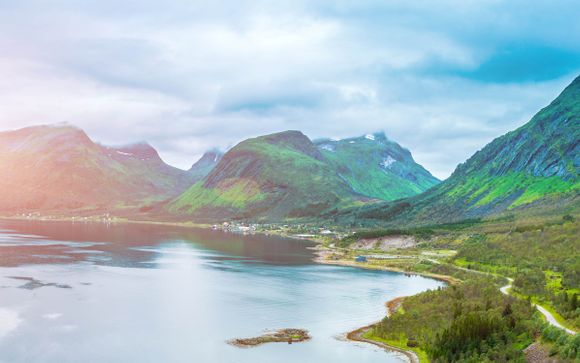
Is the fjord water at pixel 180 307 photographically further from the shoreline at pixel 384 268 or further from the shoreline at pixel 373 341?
the shoreline at pixel 384 268

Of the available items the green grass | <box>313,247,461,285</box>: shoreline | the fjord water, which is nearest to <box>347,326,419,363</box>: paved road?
the green grass

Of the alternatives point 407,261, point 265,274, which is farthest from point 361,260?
point 265,274

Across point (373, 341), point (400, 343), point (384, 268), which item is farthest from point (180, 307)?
point (384, 268)

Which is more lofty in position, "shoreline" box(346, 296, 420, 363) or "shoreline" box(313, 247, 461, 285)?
"shoreline" box(313, 247, 461, 285)

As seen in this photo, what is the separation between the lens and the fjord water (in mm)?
72375

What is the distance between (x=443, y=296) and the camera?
97875mm

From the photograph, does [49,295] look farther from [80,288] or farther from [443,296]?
[443,296]

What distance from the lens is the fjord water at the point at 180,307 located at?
72.4 m

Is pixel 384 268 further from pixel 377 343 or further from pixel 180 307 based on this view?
pixel 377 343

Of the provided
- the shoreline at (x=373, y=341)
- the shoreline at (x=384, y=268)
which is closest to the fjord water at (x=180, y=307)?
the shoreline at (x=373, y=341)

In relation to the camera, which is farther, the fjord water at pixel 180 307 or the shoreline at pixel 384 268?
the shoreline at pixel 384 268

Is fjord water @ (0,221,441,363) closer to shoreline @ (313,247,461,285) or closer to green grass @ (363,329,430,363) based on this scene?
green grass @ (363,329,430,363)

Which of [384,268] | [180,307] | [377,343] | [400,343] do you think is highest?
[384,268]

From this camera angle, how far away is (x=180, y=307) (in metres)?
103
